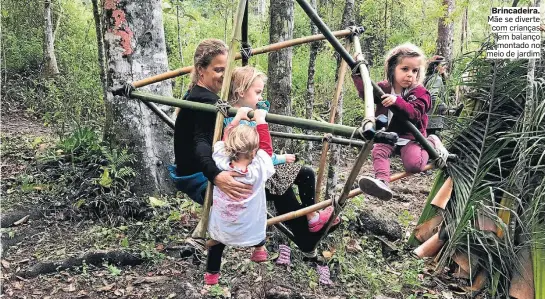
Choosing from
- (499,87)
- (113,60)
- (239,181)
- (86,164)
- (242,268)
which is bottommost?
(242,268)

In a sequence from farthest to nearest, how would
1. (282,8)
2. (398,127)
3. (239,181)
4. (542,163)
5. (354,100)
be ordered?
(354,100) → (282,8) → (542,163) → (398,127) → (239,181)

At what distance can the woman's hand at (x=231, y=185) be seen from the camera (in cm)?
236

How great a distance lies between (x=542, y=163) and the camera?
154 inches

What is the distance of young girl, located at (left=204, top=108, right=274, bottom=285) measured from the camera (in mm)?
2342

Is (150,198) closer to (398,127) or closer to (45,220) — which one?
(45,220)

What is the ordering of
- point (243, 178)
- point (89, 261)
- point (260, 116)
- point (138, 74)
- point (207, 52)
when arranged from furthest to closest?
1. point (138, 74)
2. point (89, 261)
3. point (207, 52)
4. point (243, 178)
5. point (260, 116)

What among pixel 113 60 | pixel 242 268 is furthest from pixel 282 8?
pixel 242 268

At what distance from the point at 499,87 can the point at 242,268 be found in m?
2.85

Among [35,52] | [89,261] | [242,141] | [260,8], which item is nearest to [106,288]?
[89,261]

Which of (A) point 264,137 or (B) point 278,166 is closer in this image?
(A) point 264,137

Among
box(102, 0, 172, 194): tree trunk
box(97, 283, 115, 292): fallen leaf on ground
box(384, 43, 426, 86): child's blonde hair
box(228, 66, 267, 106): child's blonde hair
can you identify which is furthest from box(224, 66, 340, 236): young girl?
box(102, 0, 172, 194): tree trunk

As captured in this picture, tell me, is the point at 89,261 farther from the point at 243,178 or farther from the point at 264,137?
the point at 264,137

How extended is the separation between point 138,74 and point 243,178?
6.96 ft

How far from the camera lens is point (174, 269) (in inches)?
139
